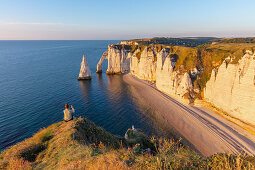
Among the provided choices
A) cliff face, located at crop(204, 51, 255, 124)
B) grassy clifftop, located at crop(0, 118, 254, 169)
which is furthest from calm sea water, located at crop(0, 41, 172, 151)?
grassy clifftop, located at crop(0, 118, 254, 169)

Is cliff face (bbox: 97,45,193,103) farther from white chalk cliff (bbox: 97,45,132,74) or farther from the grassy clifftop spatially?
the grassy clifftop

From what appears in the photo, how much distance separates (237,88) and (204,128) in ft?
36.9

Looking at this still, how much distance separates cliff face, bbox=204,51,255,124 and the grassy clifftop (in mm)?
25701

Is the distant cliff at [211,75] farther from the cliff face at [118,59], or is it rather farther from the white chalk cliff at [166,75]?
the cliff face at [118,59]

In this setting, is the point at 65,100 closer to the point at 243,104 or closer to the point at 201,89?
the point at 201,89

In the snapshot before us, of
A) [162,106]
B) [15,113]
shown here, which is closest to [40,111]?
[15,113]

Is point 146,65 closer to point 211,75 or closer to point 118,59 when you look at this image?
point 118,59

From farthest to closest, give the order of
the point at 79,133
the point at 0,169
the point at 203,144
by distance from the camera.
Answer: the point at 203,144 < the point at 79,133 < the point at 0,169

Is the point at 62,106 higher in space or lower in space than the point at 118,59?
lower

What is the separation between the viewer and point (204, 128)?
28125 millimetres

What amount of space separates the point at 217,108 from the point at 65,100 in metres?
45.8

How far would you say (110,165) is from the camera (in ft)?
19.4

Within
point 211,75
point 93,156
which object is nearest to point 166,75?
A: point 211,75

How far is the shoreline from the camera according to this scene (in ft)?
76.8
